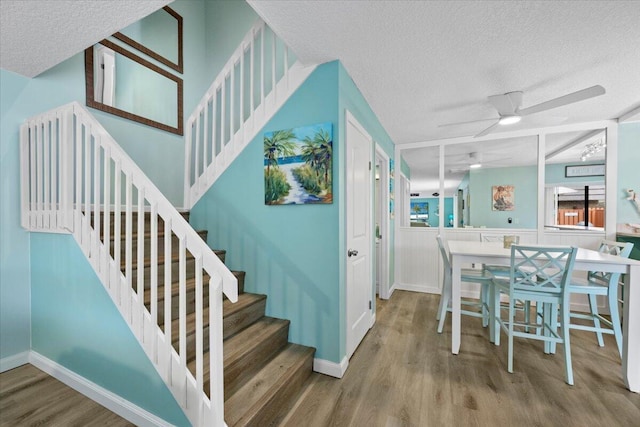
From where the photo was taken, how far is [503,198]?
5816mm

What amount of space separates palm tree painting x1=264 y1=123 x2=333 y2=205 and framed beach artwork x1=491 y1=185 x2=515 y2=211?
541 cm

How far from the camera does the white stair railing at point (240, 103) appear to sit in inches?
88.5

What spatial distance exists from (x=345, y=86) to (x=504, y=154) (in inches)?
162

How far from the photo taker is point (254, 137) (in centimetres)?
233

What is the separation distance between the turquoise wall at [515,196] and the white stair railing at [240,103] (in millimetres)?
5331

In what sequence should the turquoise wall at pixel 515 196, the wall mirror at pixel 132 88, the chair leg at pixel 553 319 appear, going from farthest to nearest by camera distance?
1. the turquoise wall at pixel 515 196
2. the wall mirror at pixel 132 88
3. the chair leg at pixel 553 319

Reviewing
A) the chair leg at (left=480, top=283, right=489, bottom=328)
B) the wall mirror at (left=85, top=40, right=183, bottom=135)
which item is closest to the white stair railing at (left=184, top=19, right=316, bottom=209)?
the wall mirror at (left=85, top=40, right=183, bottom=135)

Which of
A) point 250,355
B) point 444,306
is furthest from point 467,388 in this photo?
point 250,355

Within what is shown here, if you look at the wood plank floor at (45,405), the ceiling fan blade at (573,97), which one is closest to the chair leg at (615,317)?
the ceiling fan blade at (573,97)

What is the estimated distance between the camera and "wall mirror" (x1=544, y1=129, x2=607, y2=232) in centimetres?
420

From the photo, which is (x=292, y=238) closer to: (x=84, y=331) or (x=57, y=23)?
(x=84, y=331)

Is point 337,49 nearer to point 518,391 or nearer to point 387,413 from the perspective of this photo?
point 387,413

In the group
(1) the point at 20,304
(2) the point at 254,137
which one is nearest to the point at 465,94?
(2) the point at 254,137

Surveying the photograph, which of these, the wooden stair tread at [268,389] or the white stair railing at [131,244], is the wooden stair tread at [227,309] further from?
the wooden stair tread at [268,389]
